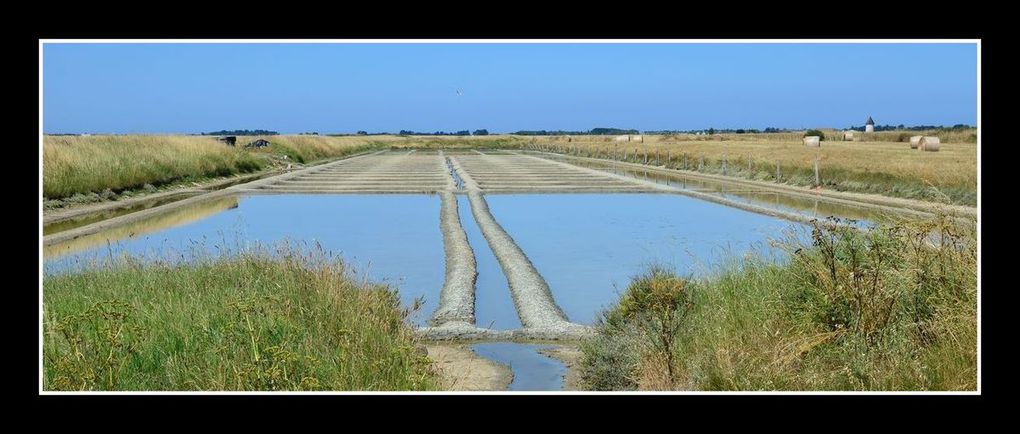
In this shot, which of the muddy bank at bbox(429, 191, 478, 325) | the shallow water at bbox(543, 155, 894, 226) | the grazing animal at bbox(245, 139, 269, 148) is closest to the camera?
the muddy bank at bbox(429, 191, 478, 325)

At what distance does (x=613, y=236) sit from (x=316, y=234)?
3508 mm

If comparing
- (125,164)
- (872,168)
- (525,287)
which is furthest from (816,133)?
(525,287)

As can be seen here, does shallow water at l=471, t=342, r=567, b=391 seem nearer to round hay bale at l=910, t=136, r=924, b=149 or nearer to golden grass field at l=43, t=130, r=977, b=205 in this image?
golden grass field at l=43, t=130, r=977, b=205

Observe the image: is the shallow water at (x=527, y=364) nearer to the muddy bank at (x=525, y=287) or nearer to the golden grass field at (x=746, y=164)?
the muddy bank at (x=525, y=287)

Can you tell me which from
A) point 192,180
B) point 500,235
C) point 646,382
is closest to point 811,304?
point 646,382

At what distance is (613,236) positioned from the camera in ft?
35.5

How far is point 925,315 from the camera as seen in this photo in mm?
3990

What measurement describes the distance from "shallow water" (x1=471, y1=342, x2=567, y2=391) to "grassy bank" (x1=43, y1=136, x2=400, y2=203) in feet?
30.8

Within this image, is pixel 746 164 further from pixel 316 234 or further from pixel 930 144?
pixel 316 234

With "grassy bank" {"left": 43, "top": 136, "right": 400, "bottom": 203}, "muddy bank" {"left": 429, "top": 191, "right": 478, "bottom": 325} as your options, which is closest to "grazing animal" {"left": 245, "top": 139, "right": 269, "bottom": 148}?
"grassy bank" {"left": 43, "top": 136, "right": 400, "bottom": 203}

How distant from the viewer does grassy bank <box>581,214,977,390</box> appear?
11.7ft

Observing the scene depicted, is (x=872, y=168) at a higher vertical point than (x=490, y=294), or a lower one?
higher
